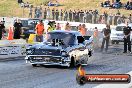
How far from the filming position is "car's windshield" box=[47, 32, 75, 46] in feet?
61.1

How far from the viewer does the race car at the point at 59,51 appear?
17453mm

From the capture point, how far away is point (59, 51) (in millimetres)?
17516

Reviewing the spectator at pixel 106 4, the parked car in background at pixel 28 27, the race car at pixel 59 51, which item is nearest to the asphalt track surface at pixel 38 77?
the race car at pixel 59 51

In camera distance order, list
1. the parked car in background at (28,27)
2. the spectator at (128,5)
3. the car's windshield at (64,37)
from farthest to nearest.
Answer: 1. the spectator at (128,5)
2. the parked car in background at (28,27)
3. the car's windshield at (64,37)

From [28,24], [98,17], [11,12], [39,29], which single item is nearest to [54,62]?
[39,29]

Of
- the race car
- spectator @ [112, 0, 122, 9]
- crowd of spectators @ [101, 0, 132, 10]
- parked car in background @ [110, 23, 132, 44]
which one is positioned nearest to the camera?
the race car

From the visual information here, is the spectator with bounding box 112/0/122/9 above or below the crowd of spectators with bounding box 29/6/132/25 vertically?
above

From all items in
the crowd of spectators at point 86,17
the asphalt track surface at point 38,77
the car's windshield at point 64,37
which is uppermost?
the car's windshield at point 64,37

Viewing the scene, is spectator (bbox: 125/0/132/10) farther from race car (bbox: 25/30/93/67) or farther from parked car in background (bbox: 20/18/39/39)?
race car (bbox: 25/30/93/67)

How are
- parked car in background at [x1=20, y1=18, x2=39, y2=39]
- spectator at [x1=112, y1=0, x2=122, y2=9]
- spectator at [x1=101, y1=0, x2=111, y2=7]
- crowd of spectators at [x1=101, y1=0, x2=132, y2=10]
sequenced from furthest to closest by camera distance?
spectator at [x1=101, y1=0, x2=111, y2=7], spectator at [x1=112, y1=0, x2=122, y2=9], crowd of spectators at [x1=101, y1=0, x2=132, y2=10], parked car in background at [x1=20, y1=18, x2=39, y2=39]

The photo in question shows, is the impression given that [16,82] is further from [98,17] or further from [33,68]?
[98,17]

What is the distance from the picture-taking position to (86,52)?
20.0m

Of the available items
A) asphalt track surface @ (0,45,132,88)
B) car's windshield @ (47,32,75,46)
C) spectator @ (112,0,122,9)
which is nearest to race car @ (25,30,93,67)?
car's windshield @ (47,32,75,46)

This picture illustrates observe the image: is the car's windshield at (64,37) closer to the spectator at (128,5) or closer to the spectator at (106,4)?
the spectator at (128,5)
